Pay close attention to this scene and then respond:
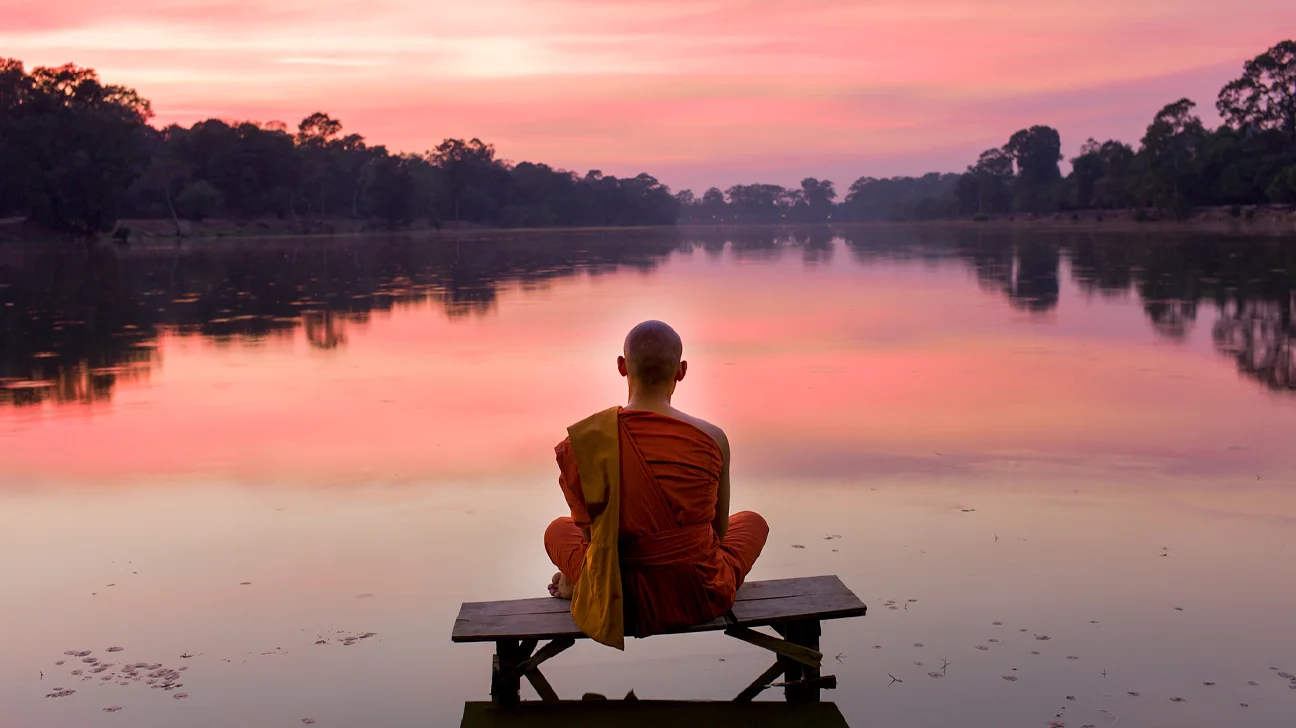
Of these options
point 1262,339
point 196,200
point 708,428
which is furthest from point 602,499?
point 196,200

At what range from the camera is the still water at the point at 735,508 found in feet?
15.1

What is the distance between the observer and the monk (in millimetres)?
4184

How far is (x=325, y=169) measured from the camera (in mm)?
123562

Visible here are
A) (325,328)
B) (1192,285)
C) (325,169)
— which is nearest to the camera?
(325,328)

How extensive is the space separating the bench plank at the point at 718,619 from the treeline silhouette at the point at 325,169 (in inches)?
3288

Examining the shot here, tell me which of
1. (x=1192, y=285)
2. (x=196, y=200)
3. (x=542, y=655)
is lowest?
(x=542, y=655)

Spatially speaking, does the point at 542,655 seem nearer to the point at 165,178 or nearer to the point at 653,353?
the point at 653,353

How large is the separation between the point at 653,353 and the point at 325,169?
411 feet

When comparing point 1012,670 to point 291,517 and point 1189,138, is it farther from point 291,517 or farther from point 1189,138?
point 1189,138

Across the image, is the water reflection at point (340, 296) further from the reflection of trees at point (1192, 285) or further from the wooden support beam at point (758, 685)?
the wooden support beam at point (758, 685)

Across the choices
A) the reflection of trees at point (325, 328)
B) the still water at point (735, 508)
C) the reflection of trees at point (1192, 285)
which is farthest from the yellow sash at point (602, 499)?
the reflection of trees at point (325, 328)

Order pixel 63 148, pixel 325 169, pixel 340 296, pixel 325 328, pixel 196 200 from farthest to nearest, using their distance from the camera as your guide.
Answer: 1. pixel 325 169
2. pixel 196 200
3. pixel 63 148
4. pixel 340 296
5. pixel 325 328

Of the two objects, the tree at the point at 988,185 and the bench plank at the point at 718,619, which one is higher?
the tree at the point at 988,185

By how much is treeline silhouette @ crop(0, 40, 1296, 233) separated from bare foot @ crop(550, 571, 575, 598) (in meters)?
83.3
